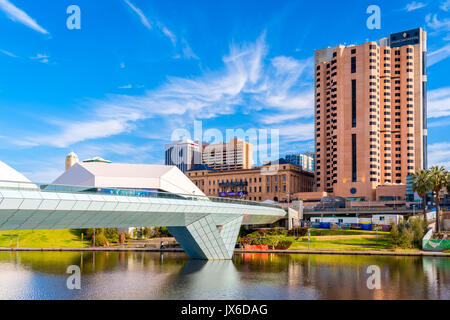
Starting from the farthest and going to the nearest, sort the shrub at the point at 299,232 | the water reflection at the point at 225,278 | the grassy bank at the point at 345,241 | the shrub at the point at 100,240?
1. the shrub at the point at 299,232
2. the shrub at the point at 100,240
3. the grassy bank at the point at 345,241
4. the water reflection at the point at 225,278

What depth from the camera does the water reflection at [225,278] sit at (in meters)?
41.0

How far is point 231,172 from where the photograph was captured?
18375 centimetres

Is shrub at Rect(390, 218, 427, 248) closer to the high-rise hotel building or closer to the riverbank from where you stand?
the riverbank

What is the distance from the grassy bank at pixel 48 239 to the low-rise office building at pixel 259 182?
271 feet

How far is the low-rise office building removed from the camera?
170 metres

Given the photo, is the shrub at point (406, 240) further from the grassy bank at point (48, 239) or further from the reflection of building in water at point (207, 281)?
the grassy bank at point (48, 239)

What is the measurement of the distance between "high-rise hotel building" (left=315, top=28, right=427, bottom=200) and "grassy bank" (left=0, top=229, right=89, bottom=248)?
9162 centimetres

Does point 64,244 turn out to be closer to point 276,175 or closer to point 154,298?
point 154,298

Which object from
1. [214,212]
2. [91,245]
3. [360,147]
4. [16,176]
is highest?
[360,147]

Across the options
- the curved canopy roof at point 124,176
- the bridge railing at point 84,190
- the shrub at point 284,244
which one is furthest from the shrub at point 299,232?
the bridge railing at point 84,190

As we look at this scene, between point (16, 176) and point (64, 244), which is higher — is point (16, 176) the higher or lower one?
the higher one

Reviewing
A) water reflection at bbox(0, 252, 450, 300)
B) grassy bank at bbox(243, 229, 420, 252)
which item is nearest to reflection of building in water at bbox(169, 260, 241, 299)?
water reflection at bbox(0, 252, 450, 300)

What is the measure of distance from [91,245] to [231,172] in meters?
94.5

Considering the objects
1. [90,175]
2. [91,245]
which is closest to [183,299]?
[91,245]
